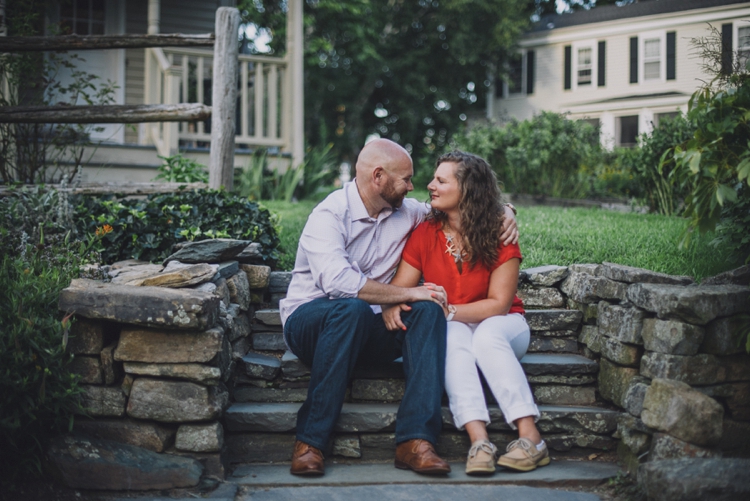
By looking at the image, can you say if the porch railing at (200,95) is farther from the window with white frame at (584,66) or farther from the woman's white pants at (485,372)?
the window with white frame at (584,66)

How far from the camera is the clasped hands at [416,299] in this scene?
2.96 metres

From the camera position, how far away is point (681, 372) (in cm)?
272

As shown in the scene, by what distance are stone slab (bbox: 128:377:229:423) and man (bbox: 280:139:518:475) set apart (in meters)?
0.41

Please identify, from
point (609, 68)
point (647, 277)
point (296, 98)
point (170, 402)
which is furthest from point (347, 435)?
point (609, 68)

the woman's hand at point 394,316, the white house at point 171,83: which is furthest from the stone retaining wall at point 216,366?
the white house at point 171,83

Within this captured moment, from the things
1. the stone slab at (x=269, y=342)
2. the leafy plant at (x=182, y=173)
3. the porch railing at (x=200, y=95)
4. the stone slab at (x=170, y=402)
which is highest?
the porch railing at (x=200, y=95)

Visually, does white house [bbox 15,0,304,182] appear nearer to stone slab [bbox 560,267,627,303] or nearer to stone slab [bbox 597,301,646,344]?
stone slab [bbox 560,267,627,303]

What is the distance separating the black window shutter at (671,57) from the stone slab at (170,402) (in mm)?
17559

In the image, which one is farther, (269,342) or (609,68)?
(609,68)

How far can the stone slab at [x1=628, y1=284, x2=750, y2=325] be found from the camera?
268 cm

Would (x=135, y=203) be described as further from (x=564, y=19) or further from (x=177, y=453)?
(x=564, y=19)

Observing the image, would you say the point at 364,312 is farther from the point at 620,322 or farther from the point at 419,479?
the point at 620,322

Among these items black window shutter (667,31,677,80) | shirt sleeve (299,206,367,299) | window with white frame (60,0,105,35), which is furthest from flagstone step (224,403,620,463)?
black window shutter (667,31,677,80)

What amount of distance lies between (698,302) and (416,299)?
1.16 m
